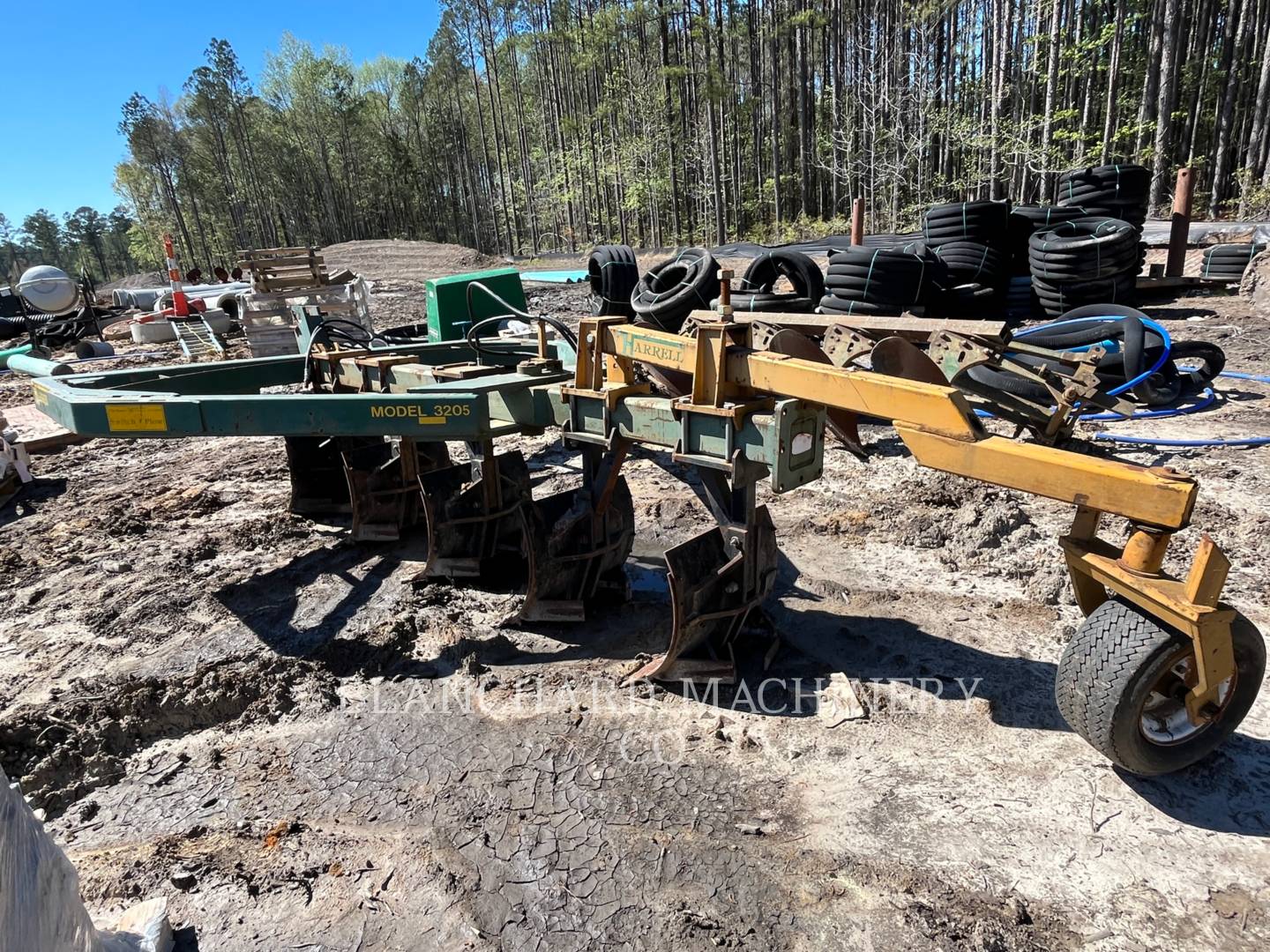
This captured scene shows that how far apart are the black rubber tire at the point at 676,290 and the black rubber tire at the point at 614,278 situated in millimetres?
2319

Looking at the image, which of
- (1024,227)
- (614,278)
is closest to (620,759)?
(614,278)

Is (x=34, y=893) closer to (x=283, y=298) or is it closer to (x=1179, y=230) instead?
(x=283, y=298)

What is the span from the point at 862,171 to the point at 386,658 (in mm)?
26187

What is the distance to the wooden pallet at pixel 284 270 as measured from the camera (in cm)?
1094

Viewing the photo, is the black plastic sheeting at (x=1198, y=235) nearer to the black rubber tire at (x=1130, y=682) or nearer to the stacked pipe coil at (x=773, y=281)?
the stacked pipe coil at (x=773, y=281)

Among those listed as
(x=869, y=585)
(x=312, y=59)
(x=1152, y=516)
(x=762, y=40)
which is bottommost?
(x=869, y=585)

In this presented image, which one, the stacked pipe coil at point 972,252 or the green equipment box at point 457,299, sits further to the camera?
the stacked pipe coil at point 972,252

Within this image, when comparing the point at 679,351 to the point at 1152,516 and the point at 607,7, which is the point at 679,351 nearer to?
the point at 1152,516

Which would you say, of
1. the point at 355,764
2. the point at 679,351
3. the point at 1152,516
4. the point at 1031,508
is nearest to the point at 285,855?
the point at 355,764

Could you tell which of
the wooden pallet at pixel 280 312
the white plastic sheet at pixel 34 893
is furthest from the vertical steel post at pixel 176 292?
the white plastic sheet at pixel 34 893

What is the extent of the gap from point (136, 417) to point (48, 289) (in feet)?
46.6

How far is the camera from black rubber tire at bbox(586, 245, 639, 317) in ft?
37.1

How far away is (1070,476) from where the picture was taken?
239 cm

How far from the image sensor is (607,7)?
105 feet
